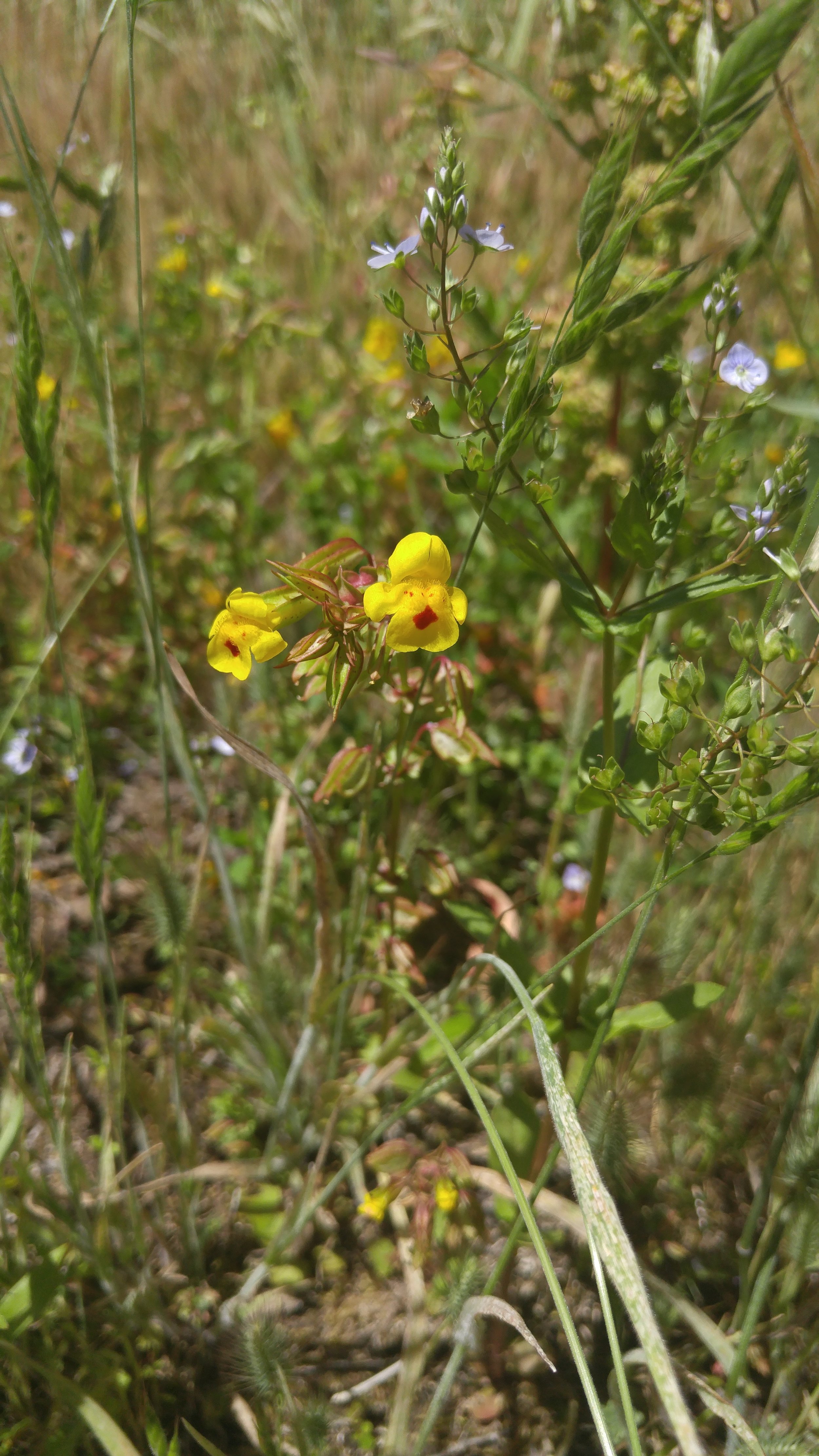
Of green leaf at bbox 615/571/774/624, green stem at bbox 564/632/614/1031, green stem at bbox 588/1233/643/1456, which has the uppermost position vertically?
green leaf at bbox 615/571/774/624

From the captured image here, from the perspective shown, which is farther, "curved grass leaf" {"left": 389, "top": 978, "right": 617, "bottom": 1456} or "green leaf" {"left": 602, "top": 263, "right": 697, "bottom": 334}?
"green leaf" {"left": 602, "top": 263, "right": 697, "bottom": 334}

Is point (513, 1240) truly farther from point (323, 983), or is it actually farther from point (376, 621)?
point (376, 621)

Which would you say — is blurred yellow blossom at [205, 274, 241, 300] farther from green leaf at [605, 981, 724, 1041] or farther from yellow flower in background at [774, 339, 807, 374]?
green leaf at [605, 981, 724, 1041]

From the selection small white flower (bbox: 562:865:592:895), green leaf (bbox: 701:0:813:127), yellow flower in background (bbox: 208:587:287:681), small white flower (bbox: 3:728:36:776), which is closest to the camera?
green leaf (bbox: 701:0:813:127)

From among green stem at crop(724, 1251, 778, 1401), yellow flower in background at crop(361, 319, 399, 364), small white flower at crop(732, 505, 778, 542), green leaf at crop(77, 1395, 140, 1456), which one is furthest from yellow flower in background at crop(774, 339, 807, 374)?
green leaf at crop(77, 1395, 140, 1456)

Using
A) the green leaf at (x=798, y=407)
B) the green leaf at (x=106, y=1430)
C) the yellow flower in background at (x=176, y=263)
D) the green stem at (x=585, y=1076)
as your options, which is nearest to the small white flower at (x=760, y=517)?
the green leaf at (x=798, y=407)

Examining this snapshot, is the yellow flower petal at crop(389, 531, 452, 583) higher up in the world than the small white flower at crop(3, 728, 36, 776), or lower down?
lower down
